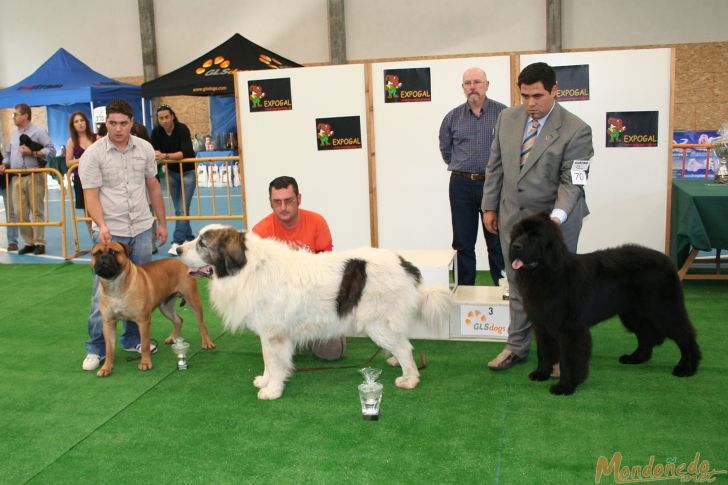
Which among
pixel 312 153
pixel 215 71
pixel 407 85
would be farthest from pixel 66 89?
pixel 407 85

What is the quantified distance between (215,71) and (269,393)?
9.55 m

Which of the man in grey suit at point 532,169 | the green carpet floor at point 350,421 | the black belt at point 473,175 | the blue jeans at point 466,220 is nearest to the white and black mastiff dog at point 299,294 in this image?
the green carpet floor at point 350,421

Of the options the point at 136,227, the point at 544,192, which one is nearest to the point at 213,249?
the point at 136,227

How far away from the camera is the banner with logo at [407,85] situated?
22.8ft

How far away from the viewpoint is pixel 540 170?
4.05 meters

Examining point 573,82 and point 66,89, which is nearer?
point 573,82

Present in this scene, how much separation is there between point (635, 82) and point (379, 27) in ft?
34.0

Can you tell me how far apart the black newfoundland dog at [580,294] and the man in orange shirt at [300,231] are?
1447 millimetres

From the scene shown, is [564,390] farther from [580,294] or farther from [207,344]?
[207,344]

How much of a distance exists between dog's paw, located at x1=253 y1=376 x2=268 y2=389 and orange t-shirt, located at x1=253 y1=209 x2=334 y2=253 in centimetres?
95

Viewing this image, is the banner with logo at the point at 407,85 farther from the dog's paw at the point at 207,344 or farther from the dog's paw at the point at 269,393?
the dog's paw at the point at 269,393

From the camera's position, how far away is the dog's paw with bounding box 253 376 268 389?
418 centimetres

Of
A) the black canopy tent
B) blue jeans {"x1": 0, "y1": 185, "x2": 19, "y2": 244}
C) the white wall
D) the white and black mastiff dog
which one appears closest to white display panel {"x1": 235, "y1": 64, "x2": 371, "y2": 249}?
the white and black mastiff dog

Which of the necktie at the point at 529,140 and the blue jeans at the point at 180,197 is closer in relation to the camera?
the necktie at the point at 529,140
